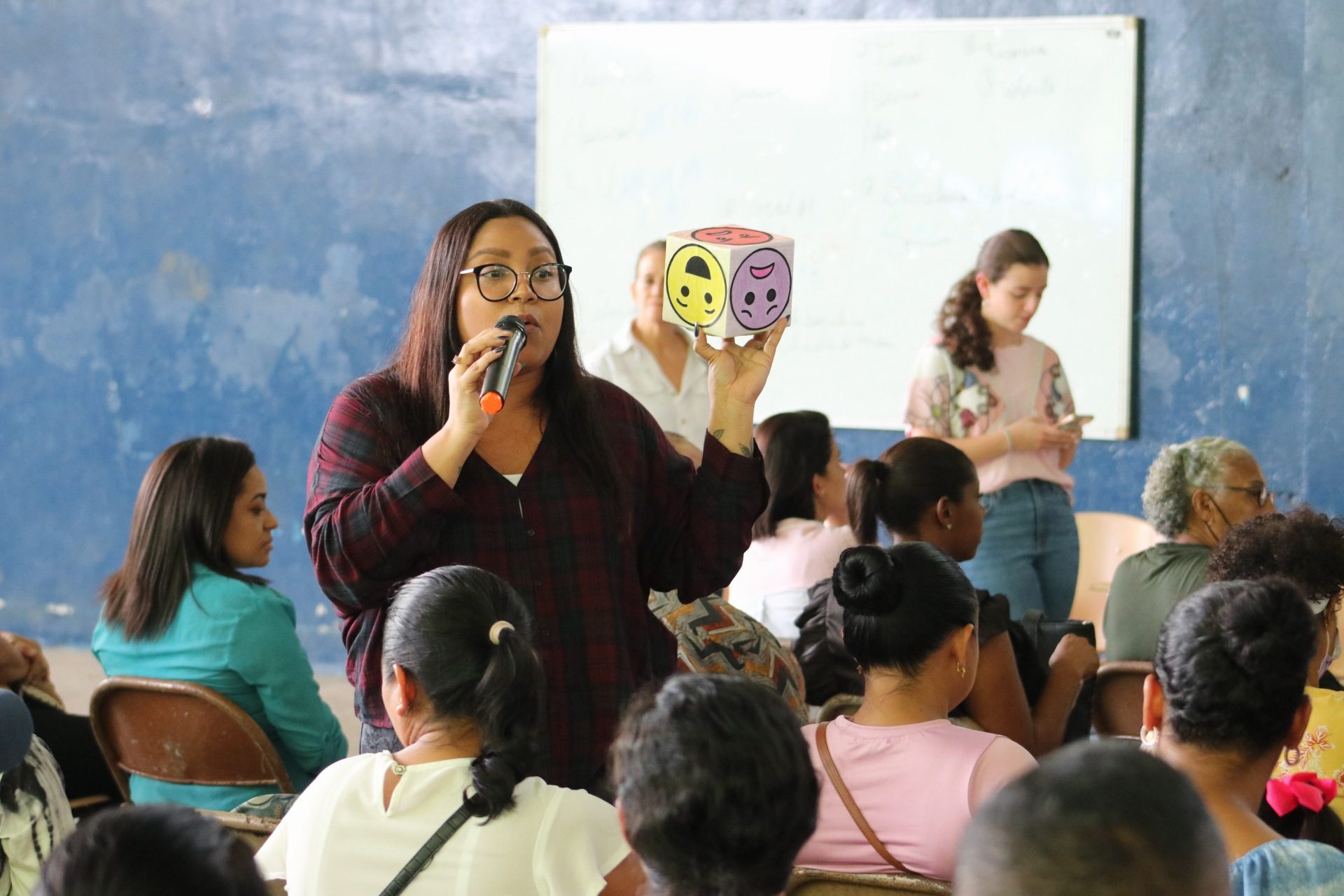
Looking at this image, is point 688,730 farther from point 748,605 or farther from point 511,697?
point 748,605

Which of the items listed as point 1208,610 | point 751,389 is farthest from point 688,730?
point 751,389

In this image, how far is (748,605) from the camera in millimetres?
3111

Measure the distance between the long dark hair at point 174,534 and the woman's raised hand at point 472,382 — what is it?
1.06 meters

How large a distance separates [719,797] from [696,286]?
99 cm

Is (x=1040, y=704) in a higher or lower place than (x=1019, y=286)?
lower

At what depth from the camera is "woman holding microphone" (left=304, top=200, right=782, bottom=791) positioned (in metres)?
1.71

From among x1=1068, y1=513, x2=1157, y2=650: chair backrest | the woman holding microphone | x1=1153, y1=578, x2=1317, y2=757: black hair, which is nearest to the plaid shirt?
the woman holding microphone

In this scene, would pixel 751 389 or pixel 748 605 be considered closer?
pixel 751 389

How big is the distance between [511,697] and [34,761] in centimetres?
75

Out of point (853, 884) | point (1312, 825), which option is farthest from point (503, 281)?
point (1312, 825)

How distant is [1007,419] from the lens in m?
3.54

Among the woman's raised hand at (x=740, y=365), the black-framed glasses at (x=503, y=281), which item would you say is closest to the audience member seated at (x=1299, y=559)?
the woman's raised hand at (x=740, y=365)

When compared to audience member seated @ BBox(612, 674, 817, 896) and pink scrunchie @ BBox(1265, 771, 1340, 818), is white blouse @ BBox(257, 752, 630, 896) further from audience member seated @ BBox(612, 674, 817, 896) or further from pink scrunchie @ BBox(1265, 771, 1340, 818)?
pink scrunchie @ BBox(1265, 771, 1340, 818)

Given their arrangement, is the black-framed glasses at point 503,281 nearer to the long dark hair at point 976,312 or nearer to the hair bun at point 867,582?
the hair bun at point 867,582
